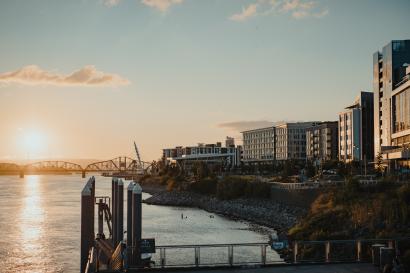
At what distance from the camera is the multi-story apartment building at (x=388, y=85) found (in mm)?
107812

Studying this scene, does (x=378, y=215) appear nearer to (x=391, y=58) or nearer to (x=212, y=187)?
(x=391, y=58)

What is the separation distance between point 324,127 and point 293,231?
126 meters

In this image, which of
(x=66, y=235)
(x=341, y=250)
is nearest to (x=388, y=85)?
(x=66, y=235)

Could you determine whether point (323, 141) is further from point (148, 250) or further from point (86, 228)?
point (148, 250)

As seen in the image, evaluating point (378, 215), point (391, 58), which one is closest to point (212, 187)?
point (391, 58)

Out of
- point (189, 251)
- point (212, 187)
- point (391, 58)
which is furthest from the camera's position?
point (212, 187)

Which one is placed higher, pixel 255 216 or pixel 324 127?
pixel 324 127

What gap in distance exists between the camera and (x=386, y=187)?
187ft

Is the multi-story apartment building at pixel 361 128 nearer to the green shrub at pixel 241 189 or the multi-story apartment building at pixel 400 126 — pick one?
the multi-story apartment building at pixel 400 126

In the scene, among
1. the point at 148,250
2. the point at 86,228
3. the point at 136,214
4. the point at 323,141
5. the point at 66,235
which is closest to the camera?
the point at 148,250

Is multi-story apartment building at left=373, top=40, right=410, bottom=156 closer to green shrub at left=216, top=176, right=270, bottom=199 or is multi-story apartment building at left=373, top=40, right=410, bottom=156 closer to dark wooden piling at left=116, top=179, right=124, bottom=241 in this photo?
green shrub at left=216, top=176, right=270, bottom=199

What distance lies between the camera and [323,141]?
17538cm

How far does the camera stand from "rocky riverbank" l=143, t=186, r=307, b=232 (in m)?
72.1

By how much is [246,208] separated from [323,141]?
9119 centimetres
